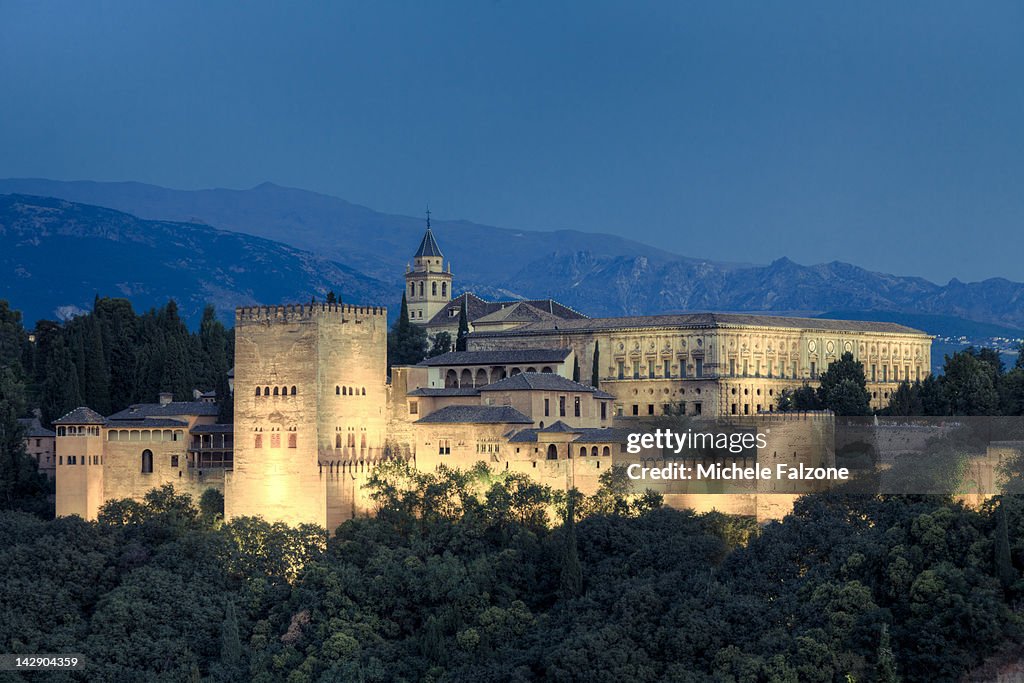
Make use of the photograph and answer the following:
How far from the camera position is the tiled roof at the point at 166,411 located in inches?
2089

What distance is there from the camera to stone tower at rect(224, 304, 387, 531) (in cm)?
4822

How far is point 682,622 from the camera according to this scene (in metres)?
38.7

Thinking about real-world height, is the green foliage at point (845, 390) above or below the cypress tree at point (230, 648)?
above

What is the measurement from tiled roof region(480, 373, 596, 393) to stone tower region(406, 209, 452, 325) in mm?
45554

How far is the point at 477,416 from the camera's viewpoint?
50.1 m

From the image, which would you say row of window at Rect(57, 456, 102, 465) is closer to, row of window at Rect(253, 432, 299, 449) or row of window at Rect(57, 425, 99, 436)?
row of window at Rect(57, 425, 99, 436)

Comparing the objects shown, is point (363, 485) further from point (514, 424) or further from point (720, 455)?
point (720, 455)

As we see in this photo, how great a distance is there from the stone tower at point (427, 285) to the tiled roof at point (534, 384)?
45.6m

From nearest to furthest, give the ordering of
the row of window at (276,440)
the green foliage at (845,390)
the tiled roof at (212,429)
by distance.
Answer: the row of window at (276,440)
the tiled roof at (212,429)
the green foliage at (845,390)

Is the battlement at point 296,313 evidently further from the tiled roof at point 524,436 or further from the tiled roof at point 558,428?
the tiled roof at point 558,428

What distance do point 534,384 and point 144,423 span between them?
39.1 feet

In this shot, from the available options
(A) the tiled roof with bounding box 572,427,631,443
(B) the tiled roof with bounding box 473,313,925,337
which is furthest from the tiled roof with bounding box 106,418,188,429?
(B) the tiled roof with bounding box 473,313,925,337

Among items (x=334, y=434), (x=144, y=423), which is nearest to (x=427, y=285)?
(x=144, y=423)

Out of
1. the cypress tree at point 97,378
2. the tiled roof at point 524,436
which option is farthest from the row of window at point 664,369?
the tiled roof at point 524,436
